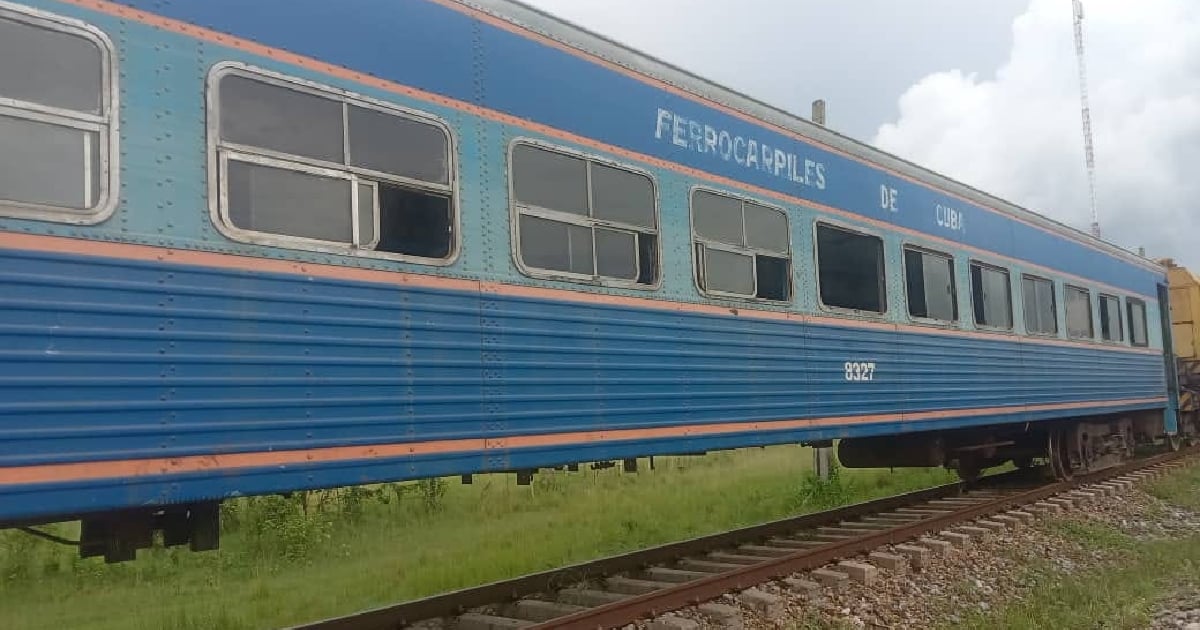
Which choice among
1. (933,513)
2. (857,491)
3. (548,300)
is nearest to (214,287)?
(548,300)

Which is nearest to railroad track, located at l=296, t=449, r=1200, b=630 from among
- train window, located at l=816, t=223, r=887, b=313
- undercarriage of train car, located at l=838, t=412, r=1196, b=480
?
undercarriage of train car, located at l=838, t=412, r=1196, b=480

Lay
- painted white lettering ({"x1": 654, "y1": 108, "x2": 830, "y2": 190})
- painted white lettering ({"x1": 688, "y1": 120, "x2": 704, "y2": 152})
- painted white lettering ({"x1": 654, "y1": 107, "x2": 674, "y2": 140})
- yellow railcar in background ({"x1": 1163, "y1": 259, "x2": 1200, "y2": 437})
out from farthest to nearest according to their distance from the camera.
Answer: yellow railcar in background ({"x1": 1163, "y1": 259, "x2": 1200, "y2": 437}), painted white lettering ({"x1": 688, "y1": 120, "x2": 704, "y2": 152}), painted white lettering ({"x1": 654, "y1": 108, "x2": 830, "y2": 190}), painted white lettering ({"x1": 654, "y1": 107, "x2": 674, "y2": 140})

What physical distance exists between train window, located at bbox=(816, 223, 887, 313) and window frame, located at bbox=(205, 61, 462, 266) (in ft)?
12.1

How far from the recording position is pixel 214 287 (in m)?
3.58

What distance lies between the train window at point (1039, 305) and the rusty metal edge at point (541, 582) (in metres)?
3.57

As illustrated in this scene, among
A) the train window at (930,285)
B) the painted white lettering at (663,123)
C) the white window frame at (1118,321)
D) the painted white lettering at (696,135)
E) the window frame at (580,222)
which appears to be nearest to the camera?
the window frame at (580,222)

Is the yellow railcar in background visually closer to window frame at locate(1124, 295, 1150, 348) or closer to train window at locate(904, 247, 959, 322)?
window frame at locate(1124, 295, 1150, 348)

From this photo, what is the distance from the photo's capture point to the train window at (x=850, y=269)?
725 cm

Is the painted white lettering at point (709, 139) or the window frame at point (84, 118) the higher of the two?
the painted white lettering at point (709, 139)

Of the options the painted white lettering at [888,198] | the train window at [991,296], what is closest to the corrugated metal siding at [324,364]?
the painted white lettering at [888,198]

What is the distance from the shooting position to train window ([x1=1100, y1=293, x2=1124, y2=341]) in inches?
496

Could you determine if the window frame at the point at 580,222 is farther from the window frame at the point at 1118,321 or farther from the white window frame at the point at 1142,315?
the white window frame at the point at 1142,315

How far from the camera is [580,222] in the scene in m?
5.21

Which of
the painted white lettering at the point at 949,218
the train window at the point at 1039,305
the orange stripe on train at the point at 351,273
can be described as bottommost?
the orange stripe on train at the point at 351,273
